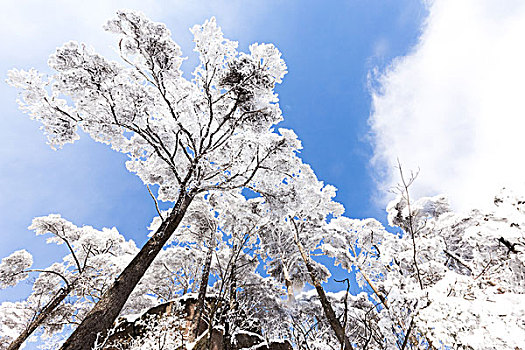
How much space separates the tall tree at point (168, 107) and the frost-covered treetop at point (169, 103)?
3 centimetres

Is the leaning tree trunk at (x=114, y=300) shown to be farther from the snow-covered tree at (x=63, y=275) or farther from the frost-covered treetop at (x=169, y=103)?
the snow-covered tree at (x=63, y=275)

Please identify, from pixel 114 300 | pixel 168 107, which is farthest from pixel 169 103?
pixel 114 300

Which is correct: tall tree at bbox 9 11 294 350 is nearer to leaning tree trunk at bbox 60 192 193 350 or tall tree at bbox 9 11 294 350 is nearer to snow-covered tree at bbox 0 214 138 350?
leaning tree trunk at bbox 60 192 193 350

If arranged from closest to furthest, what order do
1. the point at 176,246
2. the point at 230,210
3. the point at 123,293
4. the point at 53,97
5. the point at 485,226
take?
the point at 485,226 → the point at 123,293 → the point at 53,97 → the point at 230,210 → the point at 176,246

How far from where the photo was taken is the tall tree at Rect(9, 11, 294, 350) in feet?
22.5

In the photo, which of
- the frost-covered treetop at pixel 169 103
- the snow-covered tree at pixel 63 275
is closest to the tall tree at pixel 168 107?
the frost-covered treetop at pixel 169 103

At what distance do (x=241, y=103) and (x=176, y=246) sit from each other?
8.70 metres

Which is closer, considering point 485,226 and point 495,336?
point 495,336

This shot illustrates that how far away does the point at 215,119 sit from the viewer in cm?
902

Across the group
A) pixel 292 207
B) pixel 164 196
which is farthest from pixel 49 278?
pixel 292 207

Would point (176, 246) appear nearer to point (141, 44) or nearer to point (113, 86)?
point (113, 86)

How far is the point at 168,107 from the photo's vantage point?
8484 millimetres

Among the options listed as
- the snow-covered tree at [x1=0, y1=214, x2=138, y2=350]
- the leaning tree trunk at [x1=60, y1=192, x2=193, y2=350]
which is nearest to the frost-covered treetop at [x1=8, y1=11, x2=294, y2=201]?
the leaning tree trunk at [x1=60, y1=192, x2=193, y2=350]

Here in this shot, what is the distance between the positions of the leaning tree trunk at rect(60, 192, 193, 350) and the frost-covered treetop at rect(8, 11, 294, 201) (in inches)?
67.1
